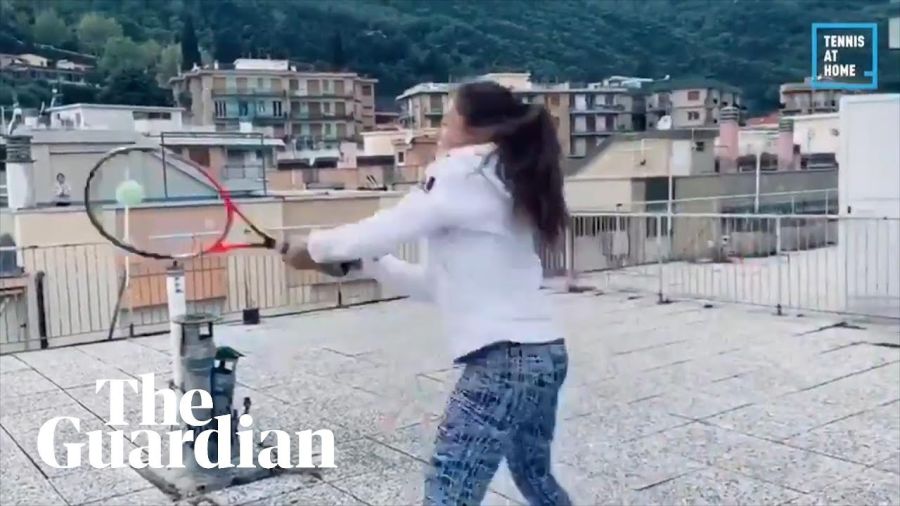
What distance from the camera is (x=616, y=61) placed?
61.3ft

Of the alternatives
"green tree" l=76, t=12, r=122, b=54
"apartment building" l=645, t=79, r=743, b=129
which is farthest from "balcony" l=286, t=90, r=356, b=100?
"apartment building" l=645, t=79, r=743, b=129

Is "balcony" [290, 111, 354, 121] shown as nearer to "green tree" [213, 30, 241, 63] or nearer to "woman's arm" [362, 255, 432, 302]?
"green tree" [213, 30, 241, 63]

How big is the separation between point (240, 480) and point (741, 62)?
19.0 m

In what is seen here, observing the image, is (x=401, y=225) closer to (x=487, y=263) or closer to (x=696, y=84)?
(x=487, y=263)

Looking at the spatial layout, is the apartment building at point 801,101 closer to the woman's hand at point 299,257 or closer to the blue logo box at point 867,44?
the blue logo box at point 867,44

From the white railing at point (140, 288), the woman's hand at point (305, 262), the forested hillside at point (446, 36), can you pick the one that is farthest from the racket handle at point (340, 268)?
the white railing at point (140, 288)

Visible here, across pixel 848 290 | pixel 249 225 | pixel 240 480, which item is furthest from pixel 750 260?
pixel 249 225

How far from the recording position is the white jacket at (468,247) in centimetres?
182

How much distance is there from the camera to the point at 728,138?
2611cm

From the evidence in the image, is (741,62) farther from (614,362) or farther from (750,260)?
(614,362)

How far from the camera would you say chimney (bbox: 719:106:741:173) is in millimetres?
25234

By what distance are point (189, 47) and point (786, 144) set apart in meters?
28.1

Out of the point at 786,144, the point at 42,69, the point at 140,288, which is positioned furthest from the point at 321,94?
the point at 140,288

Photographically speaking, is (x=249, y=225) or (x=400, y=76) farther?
(x=400, y=76)
